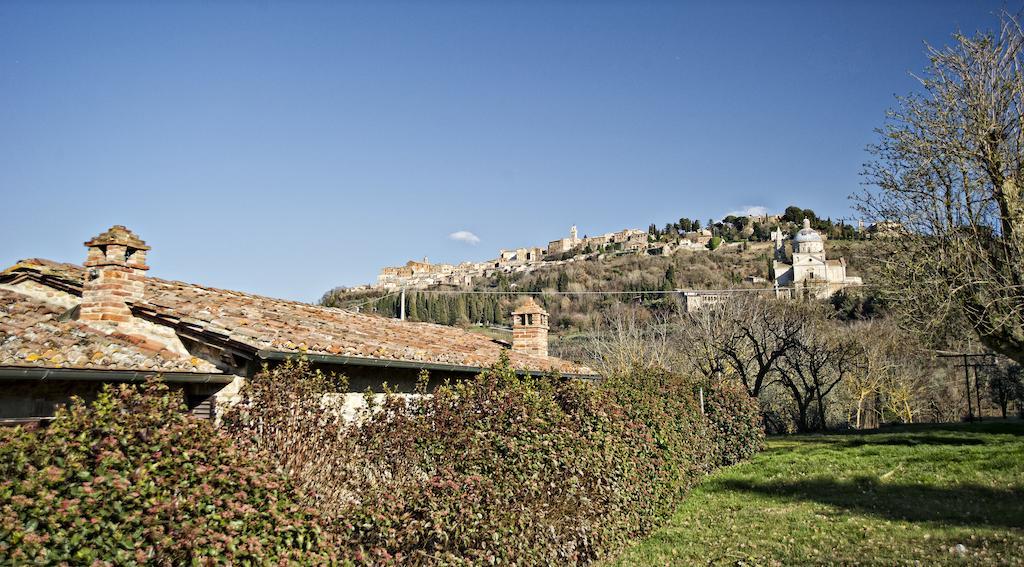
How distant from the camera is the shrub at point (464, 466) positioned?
4.56m

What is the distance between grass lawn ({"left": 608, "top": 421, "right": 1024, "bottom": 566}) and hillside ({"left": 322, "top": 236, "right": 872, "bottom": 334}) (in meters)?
4.04

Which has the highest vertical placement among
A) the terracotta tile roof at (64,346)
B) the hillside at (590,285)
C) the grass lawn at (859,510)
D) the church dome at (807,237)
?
the church dome at (807,237)

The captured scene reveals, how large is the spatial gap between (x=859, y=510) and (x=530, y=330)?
9642 mm

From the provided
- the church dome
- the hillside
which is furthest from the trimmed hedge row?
the church dome

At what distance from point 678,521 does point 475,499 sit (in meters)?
5.10

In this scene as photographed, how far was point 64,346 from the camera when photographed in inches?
283

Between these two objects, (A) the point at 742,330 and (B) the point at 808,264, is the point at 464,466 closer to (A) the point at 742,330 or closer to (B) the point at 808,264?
(A) the point at 742,330

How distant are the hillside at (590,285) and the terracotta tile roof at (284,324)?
367 inches

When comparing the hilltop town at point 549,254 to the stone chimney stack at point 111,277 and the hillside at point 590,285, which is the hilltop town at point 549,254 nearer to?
the hillside at point 590,285

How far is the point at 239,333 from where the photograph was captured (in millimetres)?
8180

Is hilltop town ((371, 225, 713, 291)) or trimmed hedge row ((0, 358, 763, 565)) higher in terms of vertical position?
hilltop town ((371, 225, 713, 291))

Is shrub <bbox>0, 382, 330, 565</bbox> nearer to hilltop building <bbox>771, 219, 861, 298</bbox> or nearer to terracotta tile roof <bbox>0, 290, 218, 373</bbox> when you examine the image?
terracotta tile roof <bbox>0, 290, 218, 373</bbox>

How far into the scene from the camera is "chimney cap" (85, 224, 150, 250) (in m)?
8.80

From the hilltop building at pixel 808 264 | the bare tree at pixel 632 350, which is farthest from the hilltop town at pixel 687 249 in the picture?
the bare tree at pixel 632 350
